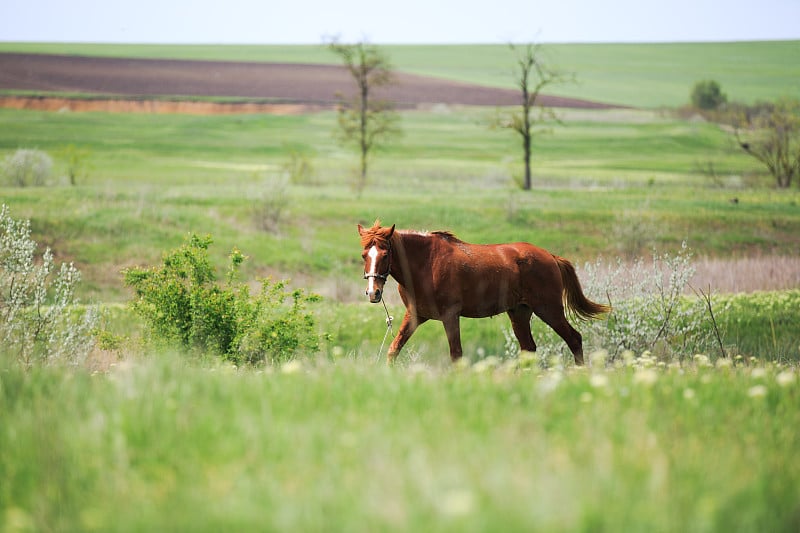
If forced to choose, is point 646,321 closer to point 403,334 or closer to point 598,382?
point 403,334

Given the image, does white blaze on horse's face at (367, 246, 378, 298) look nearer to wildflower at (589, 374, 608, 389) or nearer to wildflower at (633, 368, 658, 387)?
wildflower at (589, 374, 608, 389)

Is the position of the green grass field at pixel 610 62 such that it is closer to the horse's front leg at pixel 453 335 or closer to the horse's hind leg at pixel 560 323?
the horse's hind leg at pixel 560 323

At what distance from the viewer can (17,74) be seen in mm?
93562

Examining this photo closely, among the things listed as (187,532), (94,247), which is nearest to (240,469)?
(187,532)

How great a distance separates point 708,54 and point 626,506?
142095mm

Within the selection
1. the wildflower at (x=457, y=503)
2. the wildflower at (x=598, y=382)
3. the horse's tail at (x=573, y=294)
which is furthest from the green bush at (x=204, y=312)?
the wildflower at (x=457, y=503)

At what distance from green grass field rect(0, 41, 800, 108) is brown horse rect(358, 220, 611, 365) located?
92.1 metres

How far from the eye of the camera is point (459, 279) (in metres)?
10.8

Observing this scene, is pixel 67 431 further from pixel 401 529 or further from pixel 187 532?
pixel 401 529

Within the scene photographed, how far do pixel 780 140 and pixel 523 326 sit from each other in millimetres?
48503

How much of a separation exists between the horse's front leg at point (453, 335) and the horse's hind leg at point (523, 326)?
4.55ft

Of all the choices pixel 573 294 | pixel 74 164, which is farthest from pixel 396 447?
pixel 74 164

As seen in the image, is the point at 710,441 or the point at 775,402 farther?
the point at 775,402

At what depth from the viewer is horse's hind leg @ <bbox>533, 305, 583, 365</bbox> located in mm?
11758
